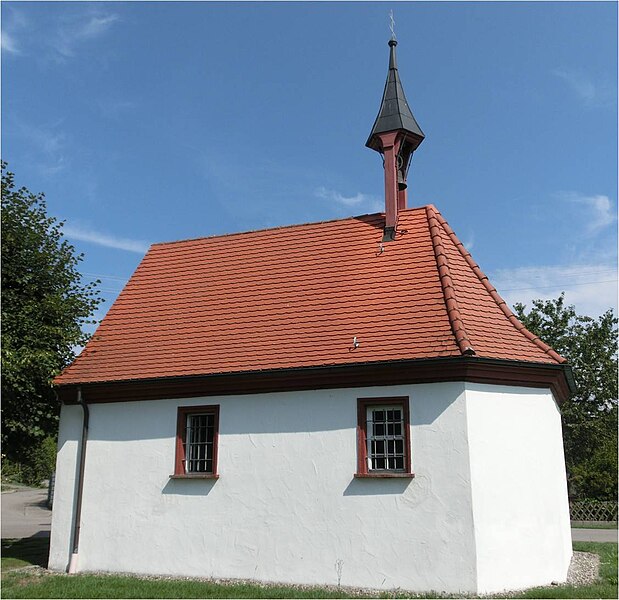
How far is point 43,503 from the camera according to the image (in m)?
36.7

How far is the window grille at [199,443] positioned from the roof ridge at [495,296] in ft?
20.3

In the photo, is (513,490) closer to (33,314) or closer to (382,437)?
(382,437)

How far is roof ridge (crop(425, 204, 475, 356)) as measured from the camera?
10.8 metres

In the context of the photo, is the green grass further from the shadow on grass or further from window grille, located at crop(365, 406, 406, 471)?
window grille, located at crop(365, 406, 406, 471)

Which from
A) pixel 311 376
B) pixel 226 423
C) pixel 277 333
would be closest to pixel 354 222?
pixel 277 333

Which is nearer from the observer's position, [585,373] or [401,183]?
[401,183]

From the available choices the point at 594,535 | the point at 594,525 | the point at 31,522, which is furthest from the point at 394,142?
the point at 31,522

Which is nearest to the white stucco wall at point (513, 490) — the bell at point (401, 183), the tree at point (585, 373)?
the bell at point (401, 183)

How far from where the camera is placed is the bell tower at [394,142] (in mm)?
14500

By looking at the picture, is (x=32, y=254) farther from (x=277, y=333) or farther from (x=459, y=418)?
(x=459, y=418)

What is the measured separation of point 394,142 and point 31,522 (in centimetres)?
2113

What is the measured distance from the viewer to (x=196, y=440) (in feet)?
41.8

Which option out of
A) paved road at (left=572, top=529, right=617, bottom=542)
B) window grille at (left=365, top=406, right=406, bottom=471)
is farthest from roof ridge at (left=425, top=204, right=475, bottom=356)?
paved road at (left=572, top=529, right=617, bottom=542)

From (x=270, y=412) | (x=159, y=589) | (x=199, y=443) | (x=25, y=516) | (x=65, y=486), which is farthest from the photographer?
(x=25, y=516)
